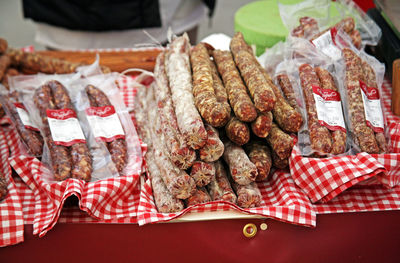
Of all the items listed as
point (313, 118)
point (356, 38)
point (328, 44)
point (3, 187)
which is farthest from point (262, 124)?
point (3, 187)

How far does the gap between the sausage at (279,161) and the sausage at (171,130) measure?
50 cm

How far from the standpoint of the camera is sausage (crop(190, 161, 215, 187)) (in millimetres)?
1755

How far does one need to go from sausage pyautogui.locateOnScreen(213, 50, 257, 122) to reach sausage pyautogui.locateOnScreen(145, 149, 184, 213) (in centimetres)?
48

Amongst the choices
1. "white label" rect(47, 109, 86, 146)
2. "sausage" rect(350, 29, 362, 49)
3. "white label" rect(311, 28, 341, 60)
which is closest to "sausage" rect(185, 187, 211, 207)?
"white label" rect(47, 109, 86, 146)

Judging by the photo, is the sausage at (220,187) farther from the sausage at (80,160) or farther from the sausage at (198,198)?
the sausage at (80,160)

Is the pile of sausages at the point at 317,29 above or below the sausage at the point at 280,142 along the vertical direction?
above

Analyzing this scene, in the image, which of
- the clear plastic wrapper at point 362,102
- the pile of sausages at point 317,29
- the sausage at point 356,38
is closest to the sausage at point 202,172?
the clear plastic wrapper at point 362,102

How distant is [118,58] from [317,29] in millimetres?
1532

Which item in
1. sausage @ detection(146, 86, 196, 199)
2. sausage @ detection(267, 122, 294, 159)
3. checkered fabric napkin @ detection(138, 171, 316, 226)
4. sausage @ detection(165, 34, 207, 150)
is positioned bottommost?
checkered fabric napkin @ detection(138, 171, 316, 226)

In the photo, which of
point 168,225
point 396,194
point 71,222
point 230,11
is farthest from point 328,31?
point 230,11

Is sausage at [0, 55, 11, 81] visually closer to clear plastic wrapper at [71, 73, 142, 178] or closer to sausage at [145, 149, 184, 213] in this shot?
clear plastic wrapper at [71, 73, 142, 178]

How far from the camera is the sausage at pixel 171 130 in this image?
1.74 meters

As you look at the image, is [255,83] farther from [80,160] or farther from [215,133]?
[80,160]

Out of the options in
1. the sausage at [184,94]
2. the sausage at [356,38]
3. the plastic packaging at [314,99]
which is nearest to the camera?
the sausage at [184,94]
